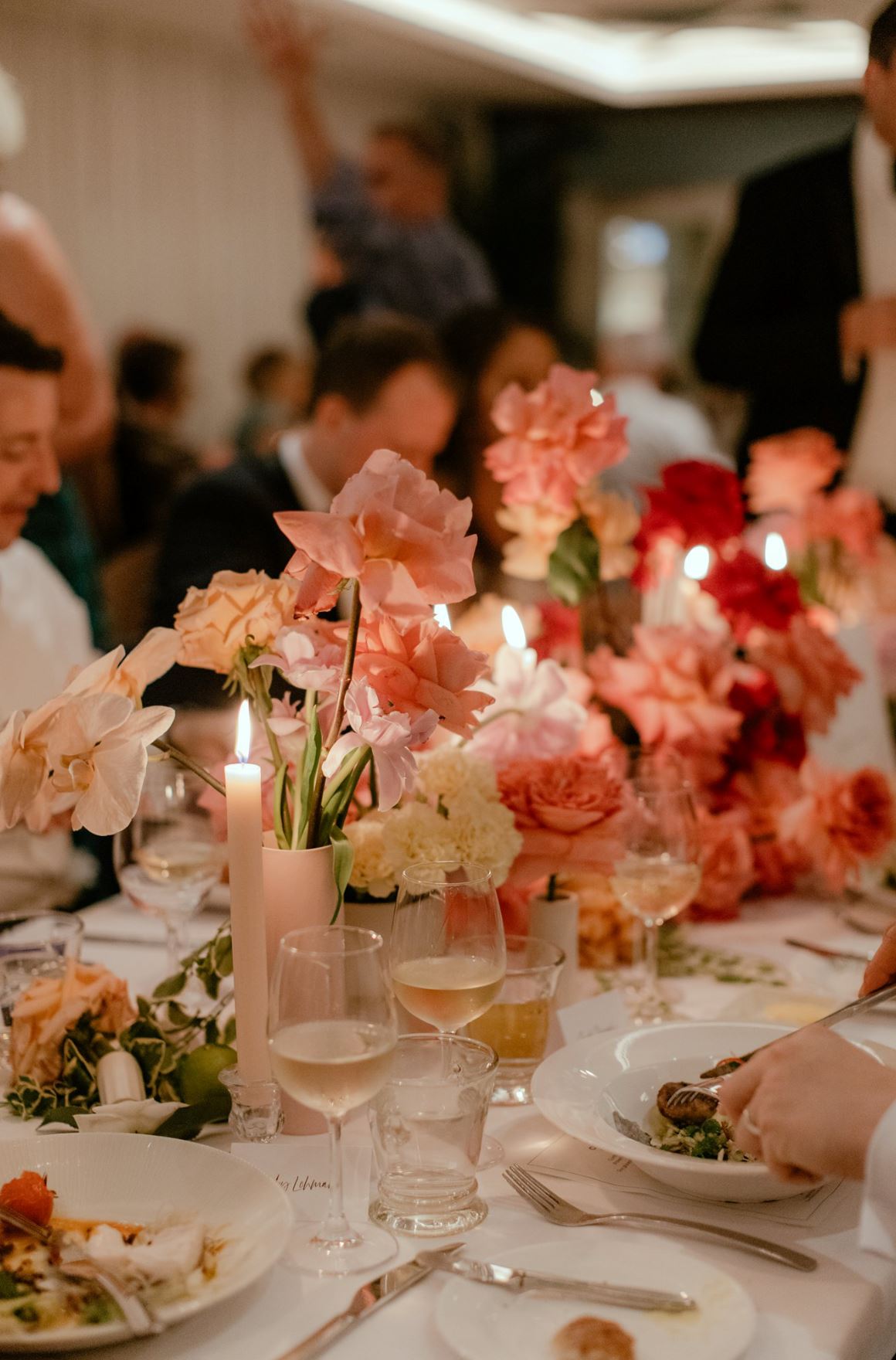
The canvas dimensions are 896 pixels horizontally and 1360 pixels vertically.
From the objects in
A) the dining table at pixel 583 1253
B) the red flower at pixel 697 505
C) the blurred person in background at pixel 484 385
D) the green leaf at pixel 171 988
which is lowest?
the dining table at pixel 583 1253

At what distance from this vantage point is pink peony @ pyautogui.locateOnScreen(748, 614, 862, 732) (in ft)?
5.23

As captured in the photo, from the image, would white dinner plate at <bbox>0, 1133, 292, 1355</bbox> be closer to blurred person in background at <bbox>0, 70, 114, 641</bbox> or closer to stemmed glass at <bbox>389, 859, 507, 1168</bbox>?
stemmed glass at <bbox>389, 859, 507, 1168</bbox>

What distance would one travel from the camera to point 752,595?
1581mm

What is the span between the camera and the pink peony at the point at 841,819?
1530mm

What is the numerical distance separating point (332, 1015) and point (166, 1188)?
0.20m

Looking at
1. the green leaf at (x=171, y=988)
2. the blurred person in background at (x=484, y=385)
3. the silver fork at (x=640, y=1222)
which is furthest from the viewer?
the blurred person in background at (x=484, y=385)

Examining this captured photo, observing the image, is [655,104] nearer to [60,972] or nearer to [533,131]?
[533,131]

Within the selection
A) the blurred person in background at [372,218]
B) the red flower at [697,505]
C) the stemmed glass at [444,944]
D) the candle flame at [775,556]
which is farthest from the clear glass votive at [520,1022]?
the blurred person in background at [372,218]

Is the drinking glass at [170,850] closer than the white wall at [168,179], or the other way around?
the drinking glass at [170,850]

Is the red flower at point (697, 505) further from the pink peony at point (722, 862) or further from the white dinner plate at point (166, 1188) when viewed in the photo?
the white dinner plate at point (166, 1188)

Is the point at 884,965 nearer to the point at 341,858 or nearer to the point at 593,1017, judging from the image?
the point at 593,1017

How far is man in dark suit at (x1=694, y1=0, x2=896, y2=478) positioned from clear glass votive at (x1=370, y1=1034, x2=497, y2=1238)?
3.20m

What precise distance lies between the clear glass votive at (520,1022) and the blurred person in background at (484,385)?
195 cm

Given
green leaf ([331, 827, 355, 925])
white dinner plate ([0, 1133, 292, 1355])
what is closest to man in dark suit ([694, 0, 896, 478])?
green leaf ([331, 827, 355, 925])
